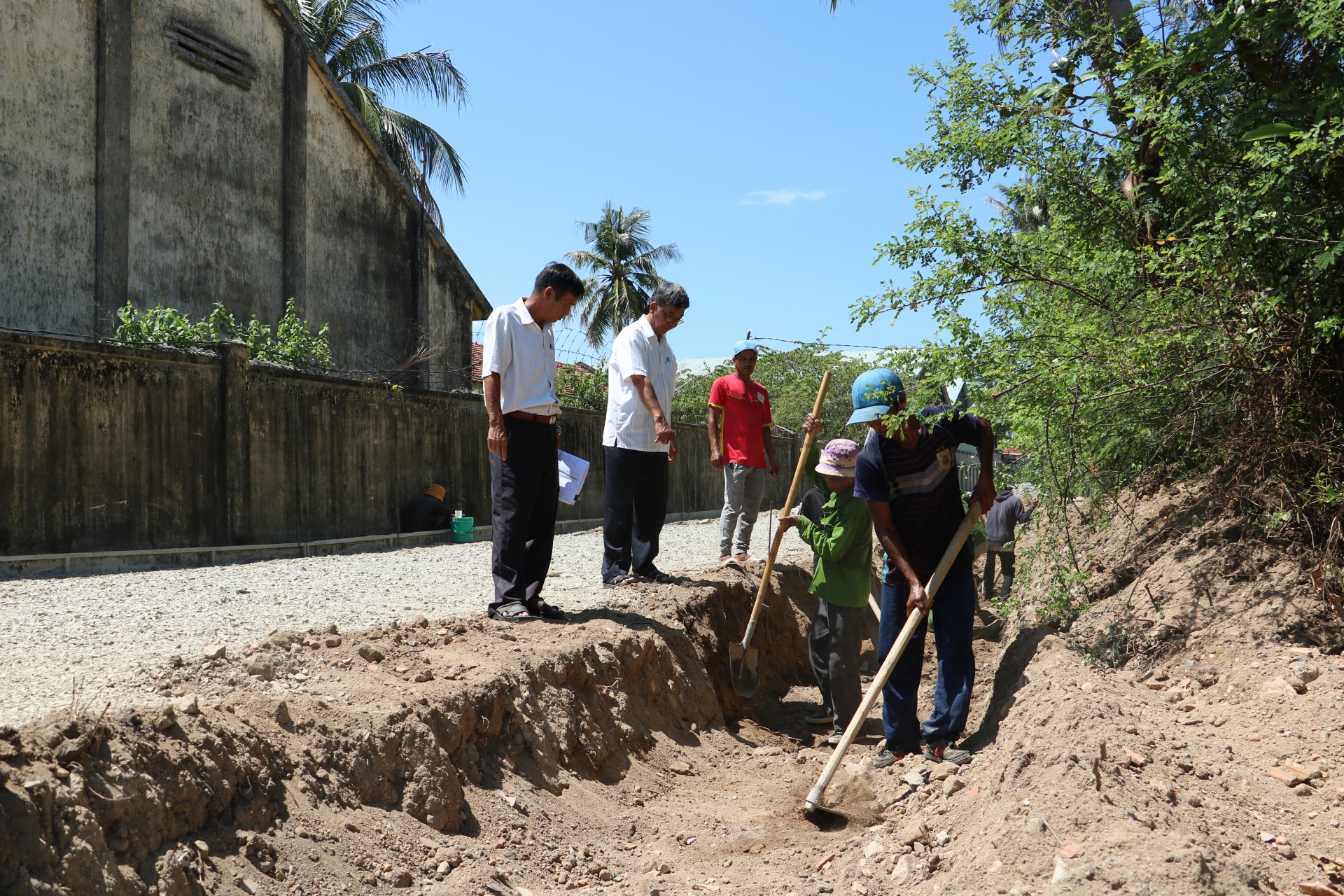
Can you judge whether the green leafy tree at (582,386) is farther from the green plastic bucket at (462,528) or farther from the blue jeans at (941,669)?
the blue jeans at (941,669)

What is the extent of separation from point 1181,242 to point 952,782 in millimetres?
2848

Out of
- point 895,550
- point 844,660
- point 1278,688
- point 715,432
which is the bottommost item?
point 844,660

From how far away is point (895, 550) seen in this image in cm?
400

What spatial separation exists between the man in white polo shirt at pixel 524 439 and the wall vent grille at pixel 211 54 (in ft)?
32.0

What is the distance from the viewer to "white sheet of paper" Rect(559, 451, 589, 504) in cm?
502

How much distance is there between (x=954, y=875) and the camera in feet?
9.11

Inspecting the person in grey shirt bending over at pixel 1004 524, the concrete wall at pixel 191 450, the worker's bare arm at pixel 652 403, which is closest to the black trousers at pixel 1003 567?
the person in grey shirt bending over at pixel 1004 524

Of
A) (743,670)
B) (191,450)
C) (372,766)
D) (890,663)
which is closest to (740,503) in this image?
(743,670)

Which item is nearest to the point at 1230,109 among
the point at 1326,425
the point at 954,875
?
the point at 1326,425

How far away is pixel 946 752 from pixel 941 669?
366 millimetres

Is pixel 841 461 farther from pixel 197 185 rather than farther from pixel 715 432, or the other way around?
pixel 197 185

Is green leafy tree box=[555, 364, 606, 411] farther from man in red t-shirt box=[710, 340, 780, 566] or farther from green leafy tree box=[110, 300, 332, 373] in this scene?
man in red t-shirt box=[710, 340, 780, 566]

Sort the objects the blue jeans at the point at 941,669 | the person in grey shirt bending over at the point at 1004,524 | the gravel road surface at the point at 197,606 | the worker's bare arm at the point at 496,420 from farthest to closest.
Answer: the person in grey shirt bending over at the point at 1004,524, the worker's bare arm at the point at 496,420, the blue jeans at the point at 941,669, the gravel road surface at the point at 197,606

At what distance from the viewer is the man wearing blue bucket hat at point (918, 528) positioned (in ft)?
13.2
